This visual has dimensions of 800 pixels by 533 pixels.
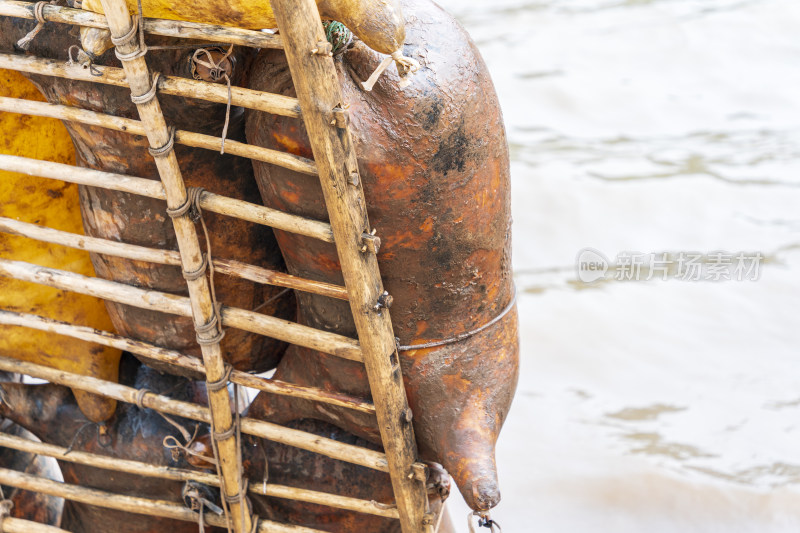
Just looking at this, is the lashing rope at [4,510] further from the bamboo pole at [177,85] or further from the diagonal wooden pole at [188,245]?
the bamboo pole at [177,85]

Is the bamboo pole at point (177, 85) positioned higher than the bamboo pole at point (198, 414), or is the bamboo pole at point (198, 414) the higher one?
the bamboo pole at point (177, 85)

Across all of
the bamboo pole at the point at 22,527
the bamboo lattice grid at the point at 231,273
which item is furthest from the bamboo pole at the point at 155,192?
the bamboo pole at the point at 22,527

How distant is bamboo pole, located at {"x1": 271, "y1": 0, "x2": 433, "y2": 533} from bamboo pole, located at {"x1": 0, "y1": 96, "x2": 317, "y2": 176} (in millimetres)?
51

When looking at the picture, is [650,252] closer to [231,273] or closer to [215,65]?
[231,273]

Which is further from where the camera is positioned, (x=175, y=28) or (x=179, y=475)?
(x=179, y=475)

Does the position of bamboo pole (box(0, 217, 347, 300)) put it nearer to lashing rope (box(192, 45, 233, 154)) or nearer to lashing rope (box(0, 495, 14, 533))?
lashing rope (box(192, 45, 233, 154))

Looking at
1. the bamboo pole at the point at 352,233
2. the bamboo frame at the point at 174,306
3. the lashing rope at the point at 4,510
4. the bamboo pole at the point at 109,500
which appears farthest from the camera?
the lashing rope at the point at 4,510

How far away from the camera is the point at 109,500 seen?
1498 mm

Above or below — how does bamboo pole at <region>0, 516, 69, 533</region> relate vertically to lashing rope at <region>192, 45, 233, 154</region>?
below

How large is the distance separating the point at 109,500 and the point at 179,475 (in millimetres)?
163

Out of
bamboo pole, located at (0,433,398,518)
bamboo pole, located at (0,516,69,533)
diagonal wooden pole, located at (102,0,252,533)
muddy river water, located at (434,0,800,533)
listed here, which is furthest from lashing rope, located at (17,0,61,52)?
muddy river water, located at (434,0,800,533)

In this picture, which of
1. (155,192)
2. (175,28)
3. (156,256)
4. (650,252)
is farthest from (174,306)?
(650,252)

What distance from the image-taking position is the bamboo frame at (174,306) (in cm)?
123

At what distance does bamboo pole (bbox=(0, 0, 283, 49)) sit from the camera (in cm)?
106
